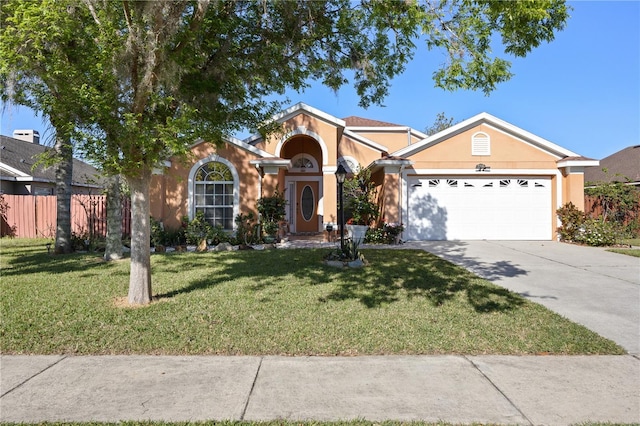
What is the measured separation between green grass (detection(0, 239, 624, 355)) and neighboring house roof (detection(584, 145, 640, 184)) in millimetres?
16920

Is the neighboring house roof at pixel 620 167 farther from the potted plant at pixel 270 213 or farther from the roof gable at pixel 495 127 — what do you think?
the potted plant at pixel 270 213

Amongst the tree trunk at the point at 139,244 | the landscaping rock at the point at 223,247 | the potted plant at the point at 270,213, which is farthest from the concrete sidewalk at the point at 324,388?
the potted plant at the point at 270,213

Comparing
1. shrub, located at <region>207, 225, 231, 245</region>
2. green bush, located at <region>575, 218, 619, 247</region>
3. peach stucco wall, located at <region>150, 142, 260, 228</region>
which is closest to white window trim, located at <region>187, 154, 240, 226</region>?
peach stucco wall, located at <region>150, 142, 260, 228</region>

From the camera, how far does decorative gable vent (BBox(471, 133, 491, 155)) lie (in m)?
15.4

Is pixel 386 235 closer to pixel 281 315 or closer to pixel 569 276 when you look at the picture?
pixel 569 276

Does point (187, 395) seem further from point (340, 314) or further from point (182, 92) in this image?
point (182, 92)

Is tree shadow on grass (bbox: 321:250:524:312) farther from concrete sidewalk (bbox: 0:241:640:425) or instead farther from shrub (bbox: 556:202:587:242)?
shrub (bbox: 556:202:587:242)

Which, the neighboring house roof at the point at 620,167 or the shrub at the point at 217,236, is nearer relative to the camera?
the shrub at the point at 217,236

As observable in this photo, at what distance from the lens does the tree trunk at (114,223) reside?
10.4m

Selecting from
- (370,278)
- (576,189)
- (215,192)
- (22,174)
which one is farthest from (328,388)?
(22,174)

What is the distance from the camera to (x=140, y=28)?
528 cm

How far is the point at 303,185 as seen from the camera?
57.9 ft

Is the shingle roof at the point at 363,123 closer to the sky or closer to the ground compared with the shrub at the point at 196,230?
closer to the sky

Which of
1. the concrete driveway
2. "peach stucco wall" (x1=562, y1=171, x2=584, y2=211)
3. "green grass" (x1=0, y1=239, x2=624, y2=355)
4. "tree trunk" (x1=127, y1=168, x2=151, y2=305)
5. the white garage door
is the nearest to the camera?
"green grass" (x1=0, y1=239, x2=624, y2=355)
